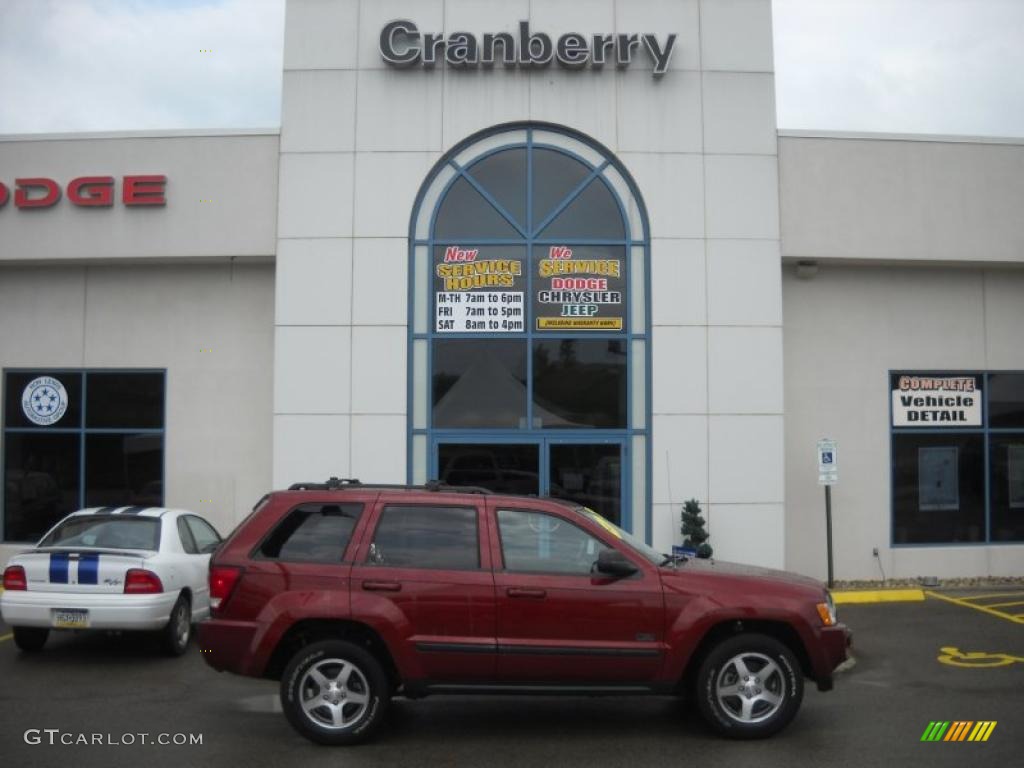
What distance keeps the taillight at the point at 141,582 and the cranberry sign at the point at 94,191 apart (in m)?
7.34

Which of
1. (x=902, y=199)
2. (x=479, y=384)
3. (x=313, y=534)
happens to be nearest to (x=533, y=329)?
(x=479, y=384)

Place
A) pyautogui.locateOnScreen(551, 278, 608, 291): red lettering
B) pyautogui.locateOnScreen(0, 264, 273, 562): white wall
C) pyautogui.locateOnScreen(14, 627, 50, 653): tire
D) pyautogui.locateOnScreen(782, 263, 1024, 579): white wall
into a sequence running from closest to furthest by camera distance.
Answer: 1. pyautogui.locateOnScreen(14, 627, 50, 653): tire
2. pyautogui.locateOnScreen(551, 278, 608, 291): red lettering
3. pyautogui.locateOnScreen(782, 263, 1024, 579): white wall
4. pyautogui.locateOnScreen(0, 264, 273, 562): white wall

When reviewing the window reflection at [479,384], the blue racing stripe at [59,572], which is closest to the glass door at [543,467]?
the window reflection at [479,384]

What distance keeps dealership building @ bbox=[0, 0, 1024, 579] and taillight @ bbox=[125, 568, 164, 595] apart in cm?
454

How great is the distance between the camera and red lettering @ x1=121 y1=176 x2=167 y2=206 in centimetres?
1497

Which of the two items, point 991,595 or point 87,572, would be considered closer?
point 87,572

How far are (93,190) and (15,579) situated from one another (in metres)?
7.59

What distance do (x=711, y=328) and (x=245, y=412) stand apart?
739 centimetres

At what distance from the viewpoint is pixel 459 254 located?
14.4m

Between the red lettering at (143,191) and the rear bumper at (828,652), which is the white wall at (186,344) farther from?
the rear bumper at (828,652)

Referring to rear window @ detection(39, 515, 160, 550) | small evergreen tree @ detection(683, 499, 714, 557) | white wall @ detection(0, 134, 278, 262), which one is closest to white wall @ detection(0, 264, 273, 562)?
white wall @ detection(0, 134, 278, 262)

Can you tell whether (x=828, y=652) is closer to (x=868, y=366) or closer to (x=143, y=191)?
(x=868, y=366)

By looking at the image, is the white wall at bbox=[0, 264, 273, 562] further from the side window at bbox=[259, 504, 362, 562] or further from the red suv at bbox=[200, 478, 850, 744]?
the red suv at bbox=[200, 478, 850, 744]

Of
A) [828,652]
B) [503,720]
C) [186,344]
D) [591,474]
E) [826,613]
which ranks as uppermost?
[186,344]
